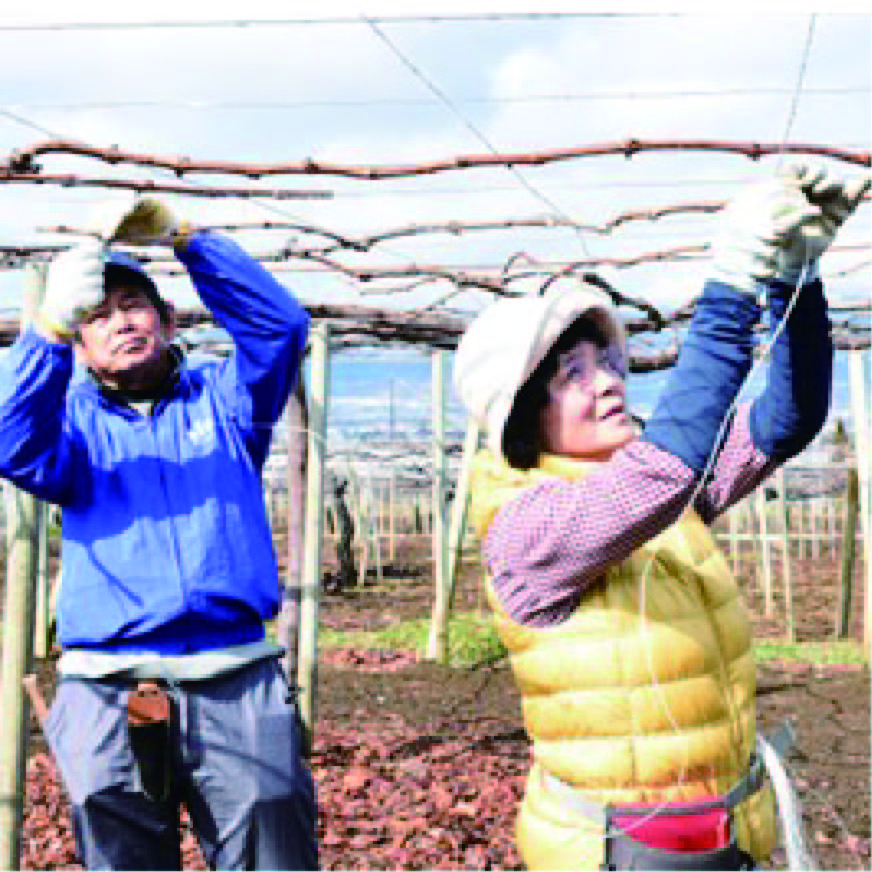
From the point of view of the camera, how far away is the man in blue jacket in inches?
77.0

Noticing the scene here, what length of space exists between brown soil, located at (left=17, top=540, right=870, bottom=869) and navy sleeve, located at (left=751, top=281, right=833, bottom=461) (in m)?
2.29

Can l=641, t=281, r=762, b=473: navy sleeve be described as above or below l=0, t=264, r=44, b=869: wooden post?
above

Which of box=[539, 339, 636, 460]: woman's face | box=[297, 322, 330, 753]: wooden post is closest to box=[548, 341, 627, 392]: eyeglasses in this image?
box=[539, 339, 636, 460]: woman's face

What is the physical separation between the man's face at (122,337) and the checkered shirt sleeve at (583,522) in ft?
3.15

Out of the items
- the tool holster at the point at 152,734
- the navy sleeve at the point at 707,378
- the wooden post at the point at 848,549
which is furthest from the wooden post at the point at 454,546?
the navy sleeve at the point at 707,378

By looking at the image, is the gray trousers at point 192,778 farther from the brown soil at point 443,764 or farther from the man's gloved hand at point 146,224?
the brown soil at point 443,764

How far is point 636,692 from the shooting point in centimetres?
137

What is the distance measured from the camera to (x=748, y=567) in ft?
53.3

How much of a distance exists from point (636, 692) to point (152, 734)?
0.98 meters

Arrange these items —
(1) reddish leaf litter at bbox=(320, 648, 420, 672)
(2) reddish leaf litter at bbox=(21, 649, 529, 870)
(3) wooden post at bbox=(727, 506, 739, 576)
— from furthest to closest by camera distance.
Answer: (3) wooden post at bbox=(727, 506, 739, 576) → (1) reddish leaf litter at bbox=(320, 648, 420, 672) → (2) reddish leaf litter at bbox=(21, 649, 529, 870)

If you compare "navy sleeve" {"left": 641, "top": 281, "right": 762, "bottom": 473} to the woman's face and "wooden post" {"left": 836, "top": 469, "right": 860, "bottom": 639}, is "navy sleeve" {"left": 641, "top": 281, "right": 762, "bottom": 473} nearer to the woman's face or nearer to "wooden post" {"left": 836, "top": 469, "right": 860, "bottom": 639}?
the woman's face

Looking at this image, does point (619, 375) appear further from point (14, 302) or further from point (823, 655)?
point (14, 302)

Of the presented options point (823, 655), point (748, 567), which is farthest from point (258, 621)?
point (748, 567)

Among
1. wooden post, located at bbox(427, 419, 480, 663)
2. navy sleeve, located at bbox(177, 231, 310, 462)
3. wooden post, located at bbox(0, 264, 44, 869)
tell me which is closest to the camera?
navy sleeve, located at bbox(177, 231, 310, 462)
